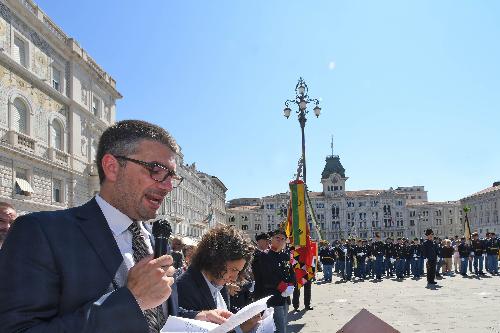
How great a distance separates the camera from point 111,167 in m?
1.96

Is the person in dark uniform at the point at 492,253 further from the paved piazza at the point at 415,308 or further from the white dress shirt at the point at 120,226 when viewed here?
the white dress shirt at the point at 120,226

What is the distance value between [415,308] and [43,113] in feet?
70.8

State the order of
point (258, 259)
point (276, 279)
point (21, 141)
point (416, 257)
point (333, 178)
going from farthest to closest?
1. point (333, 178)
2. point (21, 141)
3. point (416, 257)
4. point (258, 259)
5. point (276, 279)

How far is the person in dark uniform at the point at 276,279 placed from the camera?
7.12 meters

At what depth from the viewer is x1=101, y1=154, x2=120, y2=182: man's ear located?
195 cm

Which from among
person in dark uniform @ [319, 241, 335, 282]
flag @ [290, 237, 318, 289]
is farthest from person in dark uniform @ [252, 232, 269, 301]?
person in dark uniform @ [319, 241, 335, 282]

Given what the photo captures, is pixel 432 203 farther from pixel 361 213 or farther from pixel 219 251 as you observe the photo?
pixel 219 251

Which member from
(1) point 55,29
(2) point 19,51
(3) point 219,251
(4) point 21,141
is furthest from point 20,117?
(3) point 219,251

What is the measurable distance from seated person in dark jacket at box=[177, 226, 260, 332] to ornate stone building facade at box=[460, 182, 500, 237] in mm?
100753

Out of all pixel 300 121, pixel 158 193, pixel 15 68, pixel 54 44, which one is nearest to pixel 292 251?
pixel 300 121

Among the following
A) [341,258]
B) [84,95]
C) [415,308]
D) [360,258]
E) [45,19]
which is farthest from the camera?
[84,95]

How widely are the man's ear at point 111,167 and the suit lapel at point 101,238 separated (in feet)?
0.59

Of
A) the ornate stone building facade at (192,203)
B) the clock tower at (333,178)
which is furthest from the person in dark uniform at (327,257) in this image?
the clock tower at (333,178)

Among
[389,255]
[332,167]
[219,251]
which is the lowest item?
[389,255]
